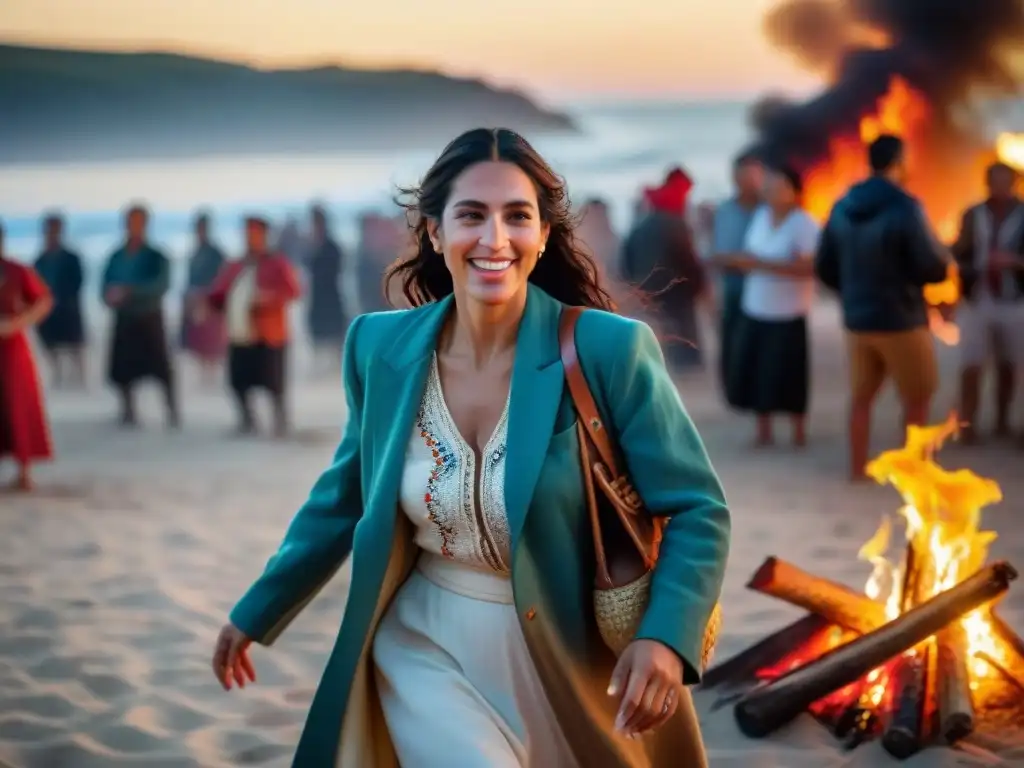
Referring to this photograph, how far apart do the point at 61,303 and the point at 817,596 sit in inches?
382

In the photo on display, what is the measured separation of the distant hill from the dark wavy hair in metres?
11.3

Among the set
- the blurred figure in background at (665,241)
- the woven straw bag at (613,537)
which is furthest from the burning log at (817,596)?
the blurred figure in background at (665,241)

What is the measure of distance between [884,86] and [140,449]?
9.47 m

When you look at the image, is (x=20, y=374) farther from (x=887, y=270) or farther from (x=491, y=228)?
(x=491, y=228)

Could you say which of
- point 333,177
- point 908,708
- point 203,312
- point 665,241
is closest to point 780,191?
point 665,241

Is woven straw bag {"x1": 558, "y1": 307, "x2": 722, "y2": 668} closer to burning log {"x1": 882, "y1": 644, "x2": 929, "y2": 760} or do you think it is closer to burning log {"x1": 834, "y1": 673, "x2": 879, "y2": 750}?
burning log {"x1": 882, "y1": 644, "x2": 929, "y2": 760}

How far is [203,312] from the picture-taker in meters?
12.6

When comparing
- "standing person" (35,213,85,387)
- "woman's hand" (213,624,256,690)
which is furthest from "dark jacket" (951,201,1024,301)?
"standing person" (35,213,85,387)

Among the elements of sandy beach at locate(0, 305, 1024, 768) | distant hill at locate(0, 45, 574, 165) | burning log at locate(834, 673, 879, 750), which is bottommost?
sandy beach at locate(0, 305, 1024, 768)

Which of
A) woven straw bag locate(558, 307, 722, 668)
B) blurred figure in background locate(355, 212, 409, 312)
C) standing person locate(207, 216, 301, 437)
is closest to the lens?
woven straw bag locate(558, 307, 722, 668)

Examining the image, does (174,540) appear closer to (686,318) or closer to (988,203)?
(988,203)

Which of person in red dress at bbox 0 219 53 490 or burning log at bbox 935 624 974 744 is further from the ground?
person in red dress at bbox 0 219 53 490

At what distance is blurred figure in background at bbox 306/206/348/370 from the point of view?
13.2 metres

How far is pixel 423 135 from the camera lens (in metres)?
15.9
